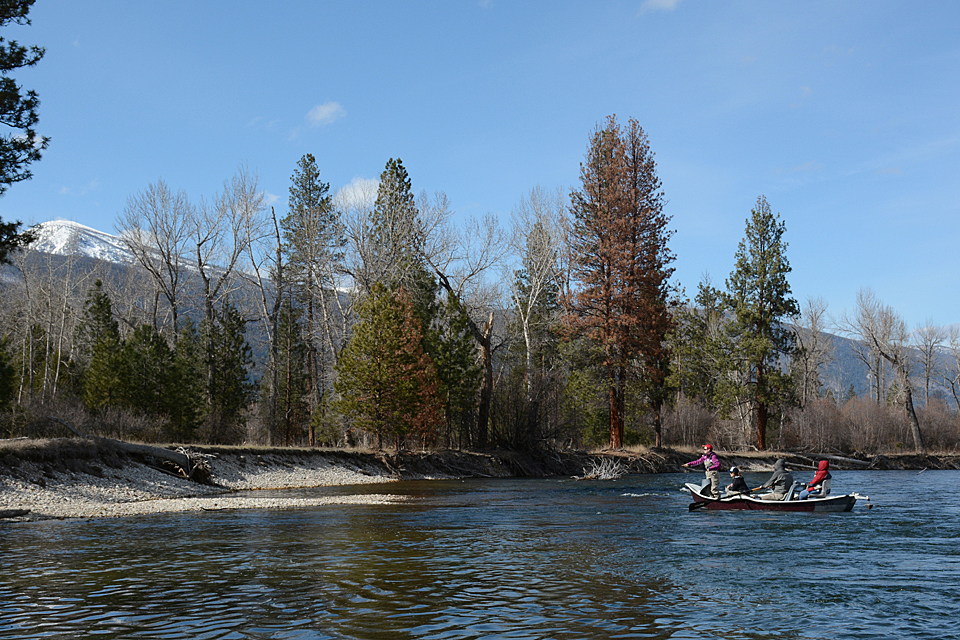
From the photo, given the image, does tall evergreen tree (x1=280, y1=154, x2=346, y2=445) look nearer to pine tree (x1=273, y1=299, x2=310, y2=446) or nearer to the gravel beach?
pine tree (x1=273, y1=299, x2=310, y2=446)

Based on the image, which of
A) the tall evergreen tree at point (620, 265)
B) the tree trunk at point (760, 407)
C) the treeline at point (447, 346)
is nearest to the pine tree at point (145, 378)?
the treeline at point (447, 346)

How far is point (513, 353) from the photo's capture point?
235 feet

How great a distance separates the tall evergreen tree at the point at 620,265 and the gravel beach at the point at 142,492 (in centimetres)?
2196

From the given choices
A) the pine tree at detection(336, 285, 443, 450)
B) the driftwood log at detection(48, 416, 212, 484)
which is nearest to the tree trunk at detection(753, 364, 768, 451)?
the pine tree at detection(336, 285, 443, 450)

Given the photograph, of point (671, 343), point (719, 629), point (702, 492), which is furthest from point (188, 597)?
point (671, 343)

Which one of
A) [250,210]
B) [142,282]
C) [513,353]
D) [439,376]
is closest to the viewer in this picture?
[439,376]

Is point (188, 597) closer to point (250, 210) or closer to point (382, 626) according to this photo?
point (382, 626)

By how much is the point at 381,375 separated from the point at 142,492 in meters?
17.0

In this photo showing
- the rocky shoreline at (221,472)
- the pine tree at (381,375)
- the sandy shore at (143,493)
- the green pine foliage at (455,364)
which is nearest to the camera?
the sandy shore at (143,493)

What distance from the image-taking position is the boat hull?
22656 mm

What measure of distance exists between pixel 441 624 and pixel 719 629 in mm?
3145

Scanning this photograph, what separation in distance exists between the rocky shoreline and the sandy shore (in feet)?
0.09

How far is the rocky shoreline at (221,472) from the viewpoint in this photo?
2238 cm

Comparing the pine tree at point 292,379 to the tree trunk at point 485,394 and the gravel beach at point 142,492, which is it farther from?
the gravel beach at point 142,492
